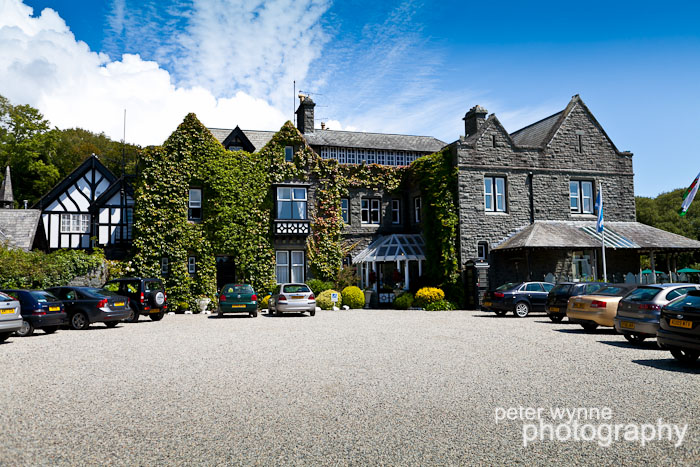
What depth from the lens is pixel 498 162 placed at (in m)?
28.4

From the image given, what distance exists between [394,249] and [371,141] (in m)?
11.3

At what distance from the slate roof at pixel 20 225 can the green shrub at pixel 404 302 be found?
19.8m

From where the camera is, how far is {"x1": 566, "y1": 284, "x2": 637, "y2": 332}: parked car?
1443 cm

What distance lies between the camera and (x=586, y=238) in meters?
26.8

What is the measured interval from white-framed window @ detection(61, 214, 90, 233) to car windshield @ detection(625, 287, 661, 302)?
3082 cm

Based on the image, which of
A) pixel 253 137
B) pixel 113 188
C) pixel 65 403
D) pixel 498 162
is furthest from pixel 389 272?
pixel 65 403

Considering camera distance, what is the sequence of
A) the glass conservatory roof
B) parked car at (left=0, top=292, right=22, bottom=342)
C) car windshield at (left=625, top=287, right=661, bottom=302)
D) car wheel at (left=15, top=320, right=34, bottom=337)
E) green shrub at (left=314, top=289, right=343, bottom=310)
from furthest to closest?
the glass conservatory roof
green shrub at (left=314, top=289, right=343, bottom=310)
car wheel at (left=15, top=320, right=34, bottom=337)
parked car at (left=0, top=292, right=22, bottom=342)
car windshield at (left=625, top=287, right=661, bottom=302)

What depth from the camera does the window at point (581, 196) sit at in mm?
29750

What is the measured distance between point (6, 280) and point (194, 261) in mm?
8985

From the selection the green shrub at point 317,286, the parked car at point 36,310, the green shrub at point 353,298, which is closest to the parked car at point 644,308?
the parked car at point 36,310

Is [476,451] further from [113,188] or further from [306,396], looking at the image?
[113,188]

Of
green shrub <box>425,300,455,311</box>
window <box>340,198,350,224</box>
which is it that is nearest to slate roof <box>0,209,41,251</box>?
window <box>340,198,350,224</box>

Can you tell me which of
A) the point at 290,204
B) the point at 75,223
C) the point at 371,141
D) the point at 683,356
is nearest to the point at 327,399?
the point at 683,356

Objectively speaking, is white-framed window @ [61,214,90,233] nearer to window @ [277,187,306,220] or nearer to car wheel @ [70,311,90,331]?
window @ [277,187,306,220]
